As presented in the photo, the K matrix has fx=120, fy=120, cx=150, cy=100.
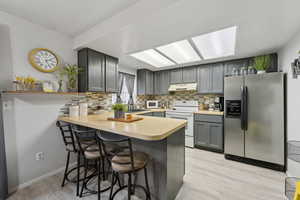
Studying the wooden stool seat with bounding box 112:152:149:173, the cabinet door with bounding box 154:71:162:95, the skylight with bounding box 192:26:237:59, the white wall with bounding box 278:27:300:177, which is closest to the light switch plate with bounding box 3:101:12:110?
the wooden stool seat with bounding box 112:152:149:173


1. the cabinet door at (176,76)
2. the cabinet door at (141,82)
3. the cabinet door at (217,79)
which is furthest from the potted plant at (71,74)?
the cabinet door at (217,79)

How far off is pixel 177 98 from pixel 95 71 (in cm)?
277

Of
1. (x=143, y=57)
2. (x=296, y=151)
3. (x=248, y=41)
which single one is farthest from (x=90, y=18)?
(x=296, y=151)

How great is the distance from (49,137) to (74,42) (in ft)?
6.19

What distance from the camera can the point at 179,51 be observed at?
2609mm

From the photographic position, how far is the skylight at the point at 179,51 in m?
2.28

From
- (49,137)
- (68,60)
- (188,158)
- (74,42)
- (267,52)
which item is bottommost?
(188,158)

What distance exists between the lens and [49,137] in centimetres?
213

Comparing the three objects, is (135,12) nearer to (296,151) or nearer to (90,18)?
(90,18)

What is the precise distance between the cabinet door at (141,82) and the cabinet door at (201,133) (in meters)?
2.06

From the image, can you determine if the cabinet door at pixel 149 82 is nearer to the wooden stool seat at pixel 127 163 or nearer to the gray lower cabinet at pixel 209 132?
the gray lower cabinet at pixel 209 132

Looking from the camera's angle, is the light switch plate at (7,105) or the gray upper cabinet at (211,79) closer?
the light switch plate at (7,105)

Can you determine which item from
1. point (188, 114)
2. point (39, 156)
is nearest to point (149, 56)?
point (188, 114)

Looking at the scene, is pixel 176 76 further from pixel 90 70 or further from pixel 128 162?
pixel 128 162
